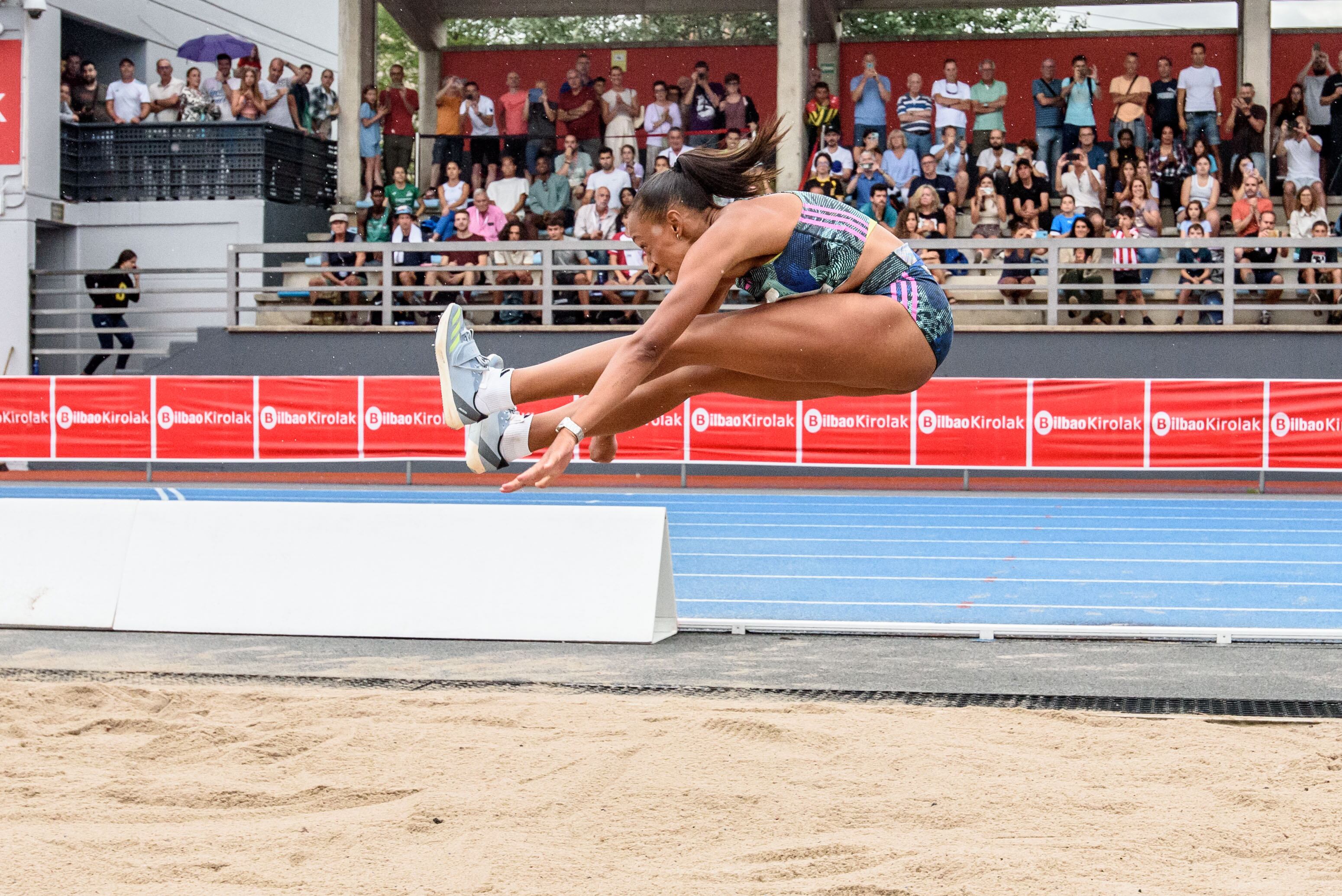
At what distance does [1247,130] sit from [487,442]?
14.6 m

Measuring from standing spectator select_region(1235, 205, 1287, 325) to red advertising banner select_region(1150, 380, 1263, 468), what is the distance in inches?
72.2

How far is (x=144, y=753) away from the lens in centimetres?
522

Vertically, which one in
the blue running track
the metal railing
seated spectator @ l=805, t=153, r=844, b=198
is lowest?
the blue running track

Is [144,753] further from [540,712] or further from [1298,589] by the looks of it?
[1298,589]

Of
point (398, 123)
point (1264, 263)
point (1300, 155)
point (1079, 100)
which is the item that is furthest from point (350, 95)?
point (1300, 155)

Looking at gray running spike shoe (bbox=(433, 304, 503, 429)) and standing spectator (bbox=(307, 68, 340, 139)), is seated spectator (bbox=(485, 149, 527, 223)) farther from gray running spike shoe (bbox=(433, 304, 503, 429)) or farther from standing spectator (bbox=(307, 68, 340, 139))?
gray running spike shoe (bbox=(433, 304, 503, 429))

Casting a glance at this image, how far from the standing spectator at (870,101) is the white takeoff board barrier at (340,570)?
37.5ft

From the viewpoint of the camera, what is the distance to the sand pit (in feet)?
12.4

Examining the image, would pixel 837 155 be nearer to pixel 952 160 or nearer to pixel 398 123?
pixel 952 160

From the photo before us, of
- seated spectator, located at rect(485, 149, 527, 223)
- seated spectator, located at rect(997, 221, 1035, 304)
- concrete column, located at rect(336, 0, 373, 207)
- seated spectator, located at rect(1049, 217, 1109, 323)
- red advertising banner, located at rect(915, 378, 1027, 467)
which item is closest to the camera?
red advertising banner, located at rect(915, 378, 1027, 467)

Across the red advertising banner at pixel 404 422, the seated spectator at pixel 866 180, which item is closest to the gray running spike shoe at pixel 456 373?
the red advertising banner at pixel 404 422

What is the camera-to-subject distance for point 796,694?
632 centimetres

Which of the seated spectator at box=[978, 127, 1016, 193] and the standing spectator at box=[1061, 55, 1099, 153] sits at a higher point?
the standing spectator at box=[1061, 55, 1099, 153]

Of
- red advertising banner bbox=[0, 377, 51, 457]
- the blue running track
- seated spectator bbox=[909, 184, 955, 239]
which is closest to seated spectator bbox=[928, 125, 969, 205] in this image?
seated spectator bbox=[909, 184, 955, 239]
